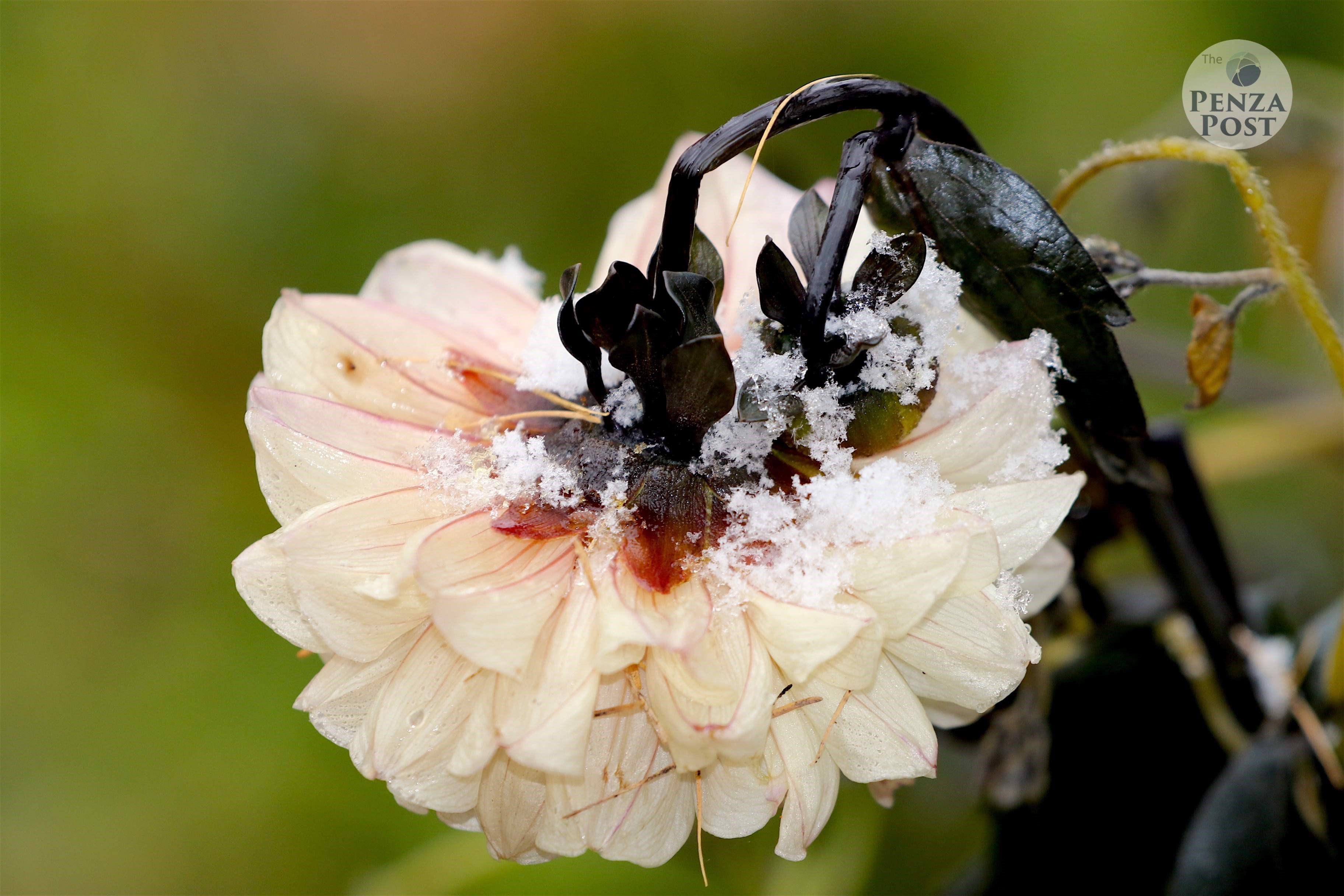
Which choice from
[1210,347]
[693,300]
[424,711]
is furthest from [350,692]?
[1210,347]

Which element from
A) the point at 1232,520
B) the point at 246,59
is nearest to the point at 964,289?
the point at 1232,520

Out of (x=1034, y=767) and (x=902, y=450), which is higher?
(x=902, y=450)

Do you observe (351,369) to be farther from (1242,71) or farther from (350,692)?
(1242,71)

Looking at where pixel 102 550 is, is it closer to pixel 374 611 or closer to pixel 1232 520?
pixel 374 611

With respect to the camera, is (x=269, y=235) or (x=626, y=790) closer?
(x=626, y=790)

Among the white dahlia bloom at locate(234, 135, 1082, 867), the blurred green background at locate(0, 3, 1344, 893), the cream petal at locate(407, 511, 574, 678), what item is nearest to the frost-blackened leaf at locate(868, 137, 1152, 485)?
the white dahlia bloom at locate(234, 135, 1082, 867)

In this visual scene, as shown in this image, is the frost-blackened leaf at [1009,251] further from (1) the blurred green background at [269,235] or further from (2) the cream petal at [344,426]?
(1) the blurred green background at [269,235]
